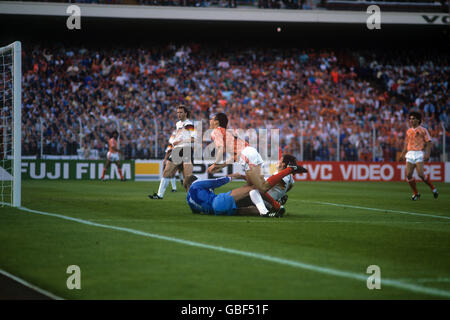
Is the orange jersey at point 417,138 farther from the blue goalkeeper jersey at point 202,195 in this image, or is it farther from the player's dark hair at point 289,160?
the blue goalkeeper jersey at point 202,195

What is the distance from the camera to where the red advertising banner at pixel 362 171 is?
1220 inches

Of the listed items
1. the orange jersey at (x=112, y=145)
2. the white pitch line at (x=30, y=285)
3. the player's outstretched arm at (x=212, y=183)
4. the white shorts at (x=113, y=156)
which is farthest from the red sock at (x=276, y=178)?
the white shorts at (x=113, y=156)

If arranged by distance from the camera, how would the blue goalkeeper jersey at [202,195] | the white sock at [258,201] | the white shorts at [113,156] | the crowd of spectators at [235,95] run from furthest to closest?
the crowd of spectators at [235,95] < the white shorts at [113,156] < the blue goalkeeper jersey at [202,195] < the white sock at [258,201]

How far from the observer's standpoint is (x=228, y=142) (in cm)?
1157

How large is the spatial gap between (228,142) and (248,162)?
673 mm

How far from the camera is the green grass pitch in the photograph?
533 centimetres

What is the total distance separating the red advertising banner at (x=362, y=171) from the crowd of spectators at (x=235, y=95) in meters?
0.49

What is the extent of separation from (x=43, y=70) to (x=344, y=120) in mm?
16791

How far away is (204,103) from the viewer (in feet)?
114

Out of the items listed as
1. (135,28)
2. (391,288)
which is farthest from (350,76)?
(391,288)

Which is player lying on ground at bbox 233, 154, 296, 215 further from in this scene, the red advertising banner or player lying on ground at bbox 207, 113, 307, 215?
the red advertising banner

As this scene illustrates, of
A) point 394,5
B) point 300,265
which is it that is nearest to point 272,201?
point 300,265

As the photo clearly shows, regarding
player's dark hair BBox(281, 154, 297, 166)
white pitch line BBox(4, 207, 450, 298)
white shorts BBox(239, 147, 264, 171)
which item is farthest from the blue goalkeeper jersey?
white pitch line BBox(4, 207, 450, 298)
